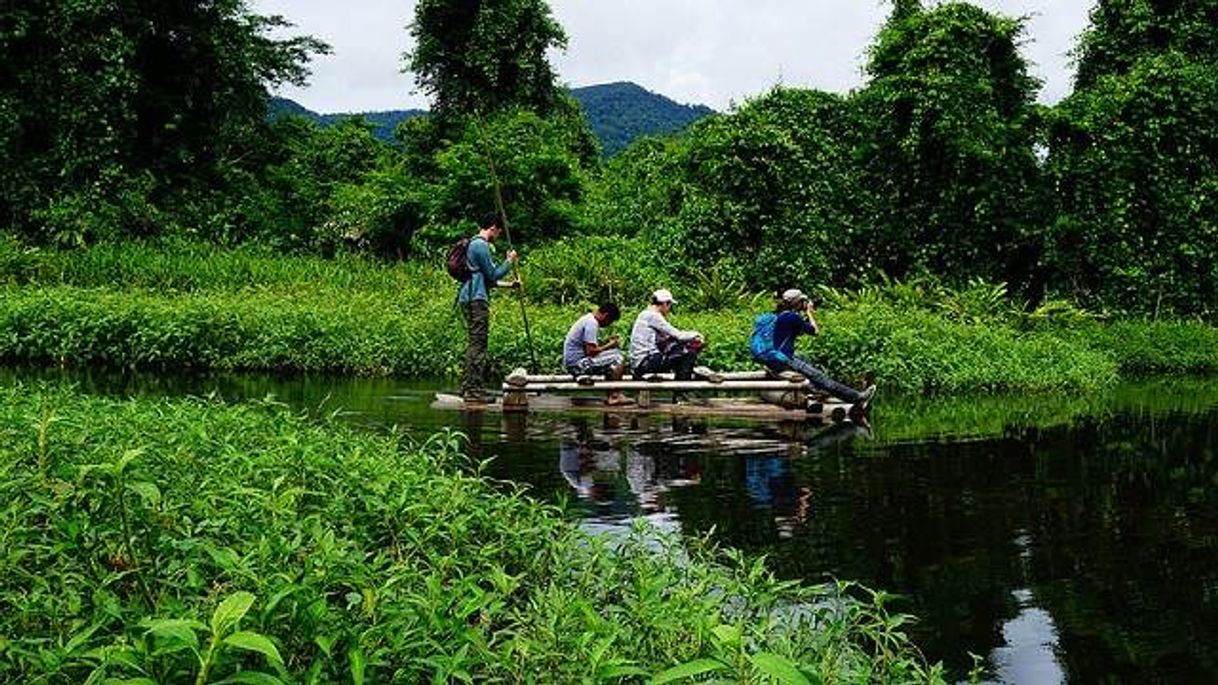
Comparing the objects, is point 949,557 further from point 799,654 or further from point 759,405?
point 759,405

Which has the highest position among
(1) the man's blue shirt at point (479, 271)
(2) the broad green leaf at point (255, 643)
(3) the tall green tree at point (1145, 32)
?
(3) the tall green tree at point (1145, 32)

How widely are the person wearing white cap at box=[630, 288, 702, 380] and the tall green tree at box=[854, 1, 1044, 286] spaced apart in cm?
1578

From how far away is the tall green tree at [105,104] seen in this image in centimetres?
2967

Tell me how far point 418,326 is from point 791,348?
7.64 meters

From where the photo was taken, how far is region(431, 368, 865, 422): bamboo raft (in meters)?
14.2

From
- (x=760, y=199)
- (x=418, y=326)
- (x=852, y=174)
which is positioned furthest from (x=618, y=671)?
(x=852, y=174)

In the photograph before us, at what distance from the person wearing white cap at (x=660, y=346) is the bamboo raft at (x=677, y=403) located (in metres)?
0.21

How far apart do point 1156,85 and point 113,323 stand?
24228mm

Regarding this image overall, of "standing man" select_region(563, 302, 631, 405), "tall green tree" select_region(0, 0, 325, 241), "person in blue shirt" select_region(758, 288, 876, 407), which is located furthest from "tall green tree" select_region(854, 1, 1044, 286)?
"tall green tree" select_region(0, 0, 325, 241)

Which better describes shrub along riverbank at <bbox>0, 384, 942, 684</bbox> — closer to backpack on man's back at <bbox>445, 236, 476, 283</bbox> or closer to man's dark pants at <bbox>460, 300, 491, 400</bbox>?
man's dark pants at <bbox>460, 300, 491, 400</bbox>

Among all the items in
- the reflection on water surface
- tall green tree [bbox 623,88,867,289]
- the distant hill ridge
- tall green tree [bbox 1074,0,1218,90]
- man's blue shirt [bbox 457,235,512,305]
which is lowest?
the reflection on water surface

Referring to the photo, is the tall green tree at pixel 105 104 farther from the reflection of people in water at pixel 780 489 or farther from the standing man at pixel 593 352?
the reflection of people in water at pixel 780 489

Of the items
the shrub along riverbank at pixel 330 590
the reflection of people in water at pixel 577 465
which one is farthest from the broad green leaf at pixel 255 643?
the reflection of people in water at pixel 577 465

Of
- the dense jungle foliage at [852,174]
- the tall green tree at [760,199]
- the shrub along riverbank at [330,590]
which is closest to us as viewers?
the shrub along riverbank at [330,590]
